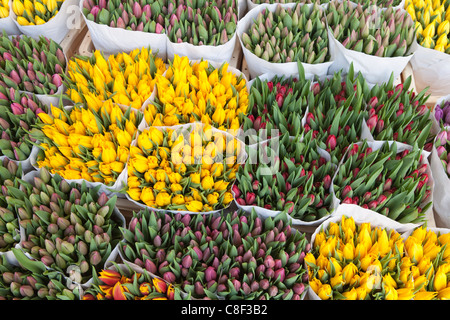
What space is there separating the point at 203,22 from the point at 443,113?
3.42 ft

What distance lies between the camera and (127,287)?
984mm

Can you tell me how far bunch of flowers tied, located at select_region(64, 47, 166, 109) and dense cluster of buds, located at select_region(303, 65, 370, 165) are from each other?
2.12 feet

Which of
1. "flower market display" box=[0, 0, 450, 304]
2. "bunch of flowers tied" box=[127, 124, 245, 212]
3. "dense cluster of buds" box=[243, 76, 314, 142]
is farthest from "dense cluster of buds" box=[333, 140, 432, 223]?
"bunch of flowers tied" box=[127, 124, 245, 212]

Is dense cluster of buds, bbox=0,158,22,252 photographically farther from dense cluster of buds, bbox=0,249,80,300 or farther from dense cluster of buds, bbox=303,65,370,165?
dense cluster of buds, bbox=303,65,370,165

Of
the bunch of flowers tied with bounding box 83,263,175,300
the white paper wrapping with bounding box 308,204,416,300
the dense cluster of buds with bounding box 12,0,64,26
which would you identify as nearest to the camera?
the bunch of flowers tied with bounding box 83,263,175,300

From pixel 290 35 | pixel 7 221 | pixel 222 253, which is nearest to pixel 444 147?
pixel 290 35

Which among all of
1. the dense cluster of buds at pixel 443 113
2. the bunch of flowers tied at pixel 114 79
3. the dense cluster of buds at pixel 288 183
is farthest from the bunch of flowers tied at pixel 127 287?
the dense cluster of buds at pixel 443 113

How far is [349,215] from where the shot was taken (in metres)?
1.12

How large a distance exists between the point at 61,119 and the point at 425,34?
156 centimetres

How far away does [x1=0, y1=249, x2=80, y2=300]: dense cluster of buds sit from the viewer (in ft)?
3.27

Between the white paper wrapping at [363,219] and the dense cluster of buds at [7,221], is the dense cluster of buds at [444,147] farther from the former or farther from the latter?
the dense cluster of buds at [7,221]

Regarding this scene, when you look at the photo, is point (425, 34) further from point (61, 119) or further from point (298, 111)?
point (61, 119)

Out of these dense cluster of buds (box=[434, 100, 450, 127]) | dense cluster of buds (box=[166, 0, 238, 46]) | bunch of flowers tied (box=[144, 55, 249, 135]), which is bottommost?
dense cluster of buds (box=[434, 100, 450, 127])

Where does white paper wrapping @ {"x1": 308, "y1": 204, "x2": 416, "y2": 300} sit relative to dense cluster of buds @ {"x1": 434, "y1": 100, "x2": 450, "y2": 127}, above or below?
below
